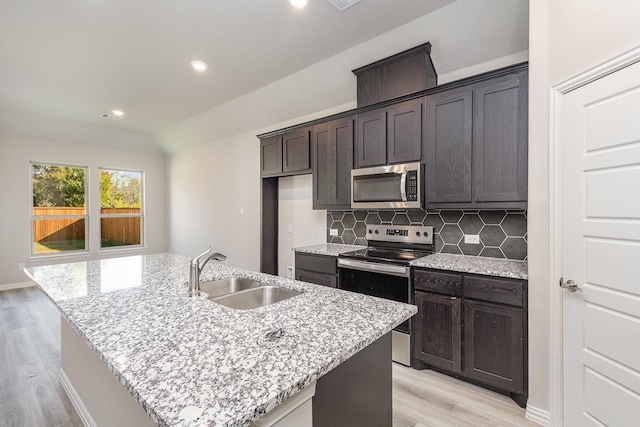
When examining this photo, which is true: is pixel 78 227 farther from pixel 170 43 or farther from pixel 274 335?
pixel 274 335

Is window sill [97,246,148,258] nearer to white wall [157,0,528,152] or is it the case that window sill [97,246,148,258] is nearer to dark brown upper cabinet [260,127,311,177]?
white wall [157,0,528,152]

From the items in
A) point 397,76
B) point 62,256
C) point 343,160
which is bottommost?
point 62,256

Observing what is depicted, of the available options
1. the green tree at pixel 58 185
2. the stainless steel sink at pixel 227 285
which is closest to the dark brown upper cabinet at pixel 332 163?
the stainless steel sink at pixel 227 285

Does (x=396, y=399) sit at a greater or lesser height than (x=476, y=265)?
lesser

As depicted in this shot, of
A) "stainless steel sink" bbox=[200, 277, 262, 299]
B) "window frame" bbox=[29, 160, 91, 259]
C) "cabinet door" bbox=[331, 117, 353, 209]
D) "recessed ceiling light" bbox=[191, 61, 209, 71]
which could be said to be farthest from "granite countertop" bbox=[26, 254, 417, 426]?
"window frame" bbox=[29, 160, 91, 259]

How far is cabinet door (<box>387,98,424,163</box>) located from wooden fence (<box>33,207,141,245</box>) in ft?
20.2

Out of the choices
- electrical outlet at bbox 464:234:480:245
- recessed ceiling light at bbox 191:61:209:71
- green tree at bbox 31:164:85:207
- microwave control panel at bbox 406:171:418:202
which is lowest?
electrical outlet at bbox 464:234:480:245

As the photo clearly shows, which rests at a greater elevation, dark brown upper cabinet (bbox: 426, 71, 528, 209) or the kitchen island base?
dark brown upper cabinet (bbox: 426, 71, 528, 209)

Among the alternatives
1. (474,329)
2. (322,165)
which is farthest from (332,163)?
(474,329)

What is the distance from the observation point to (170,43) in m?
2.87

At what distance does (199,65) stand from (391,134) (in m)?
2.24

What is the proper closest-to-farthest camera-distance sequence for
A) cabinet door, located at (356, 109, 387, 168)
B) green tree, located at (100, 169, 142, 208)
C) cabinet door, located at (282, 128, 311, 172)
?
cabinet door, located at (356, 109, 387, 168) → cabinet door, located at (282, 128, 311, 172) → green tree, located at (100, 169, 142, 208)

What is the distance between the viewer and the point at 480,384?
221 cm

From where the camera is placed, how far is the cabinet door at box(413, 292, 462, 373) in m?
2.22
